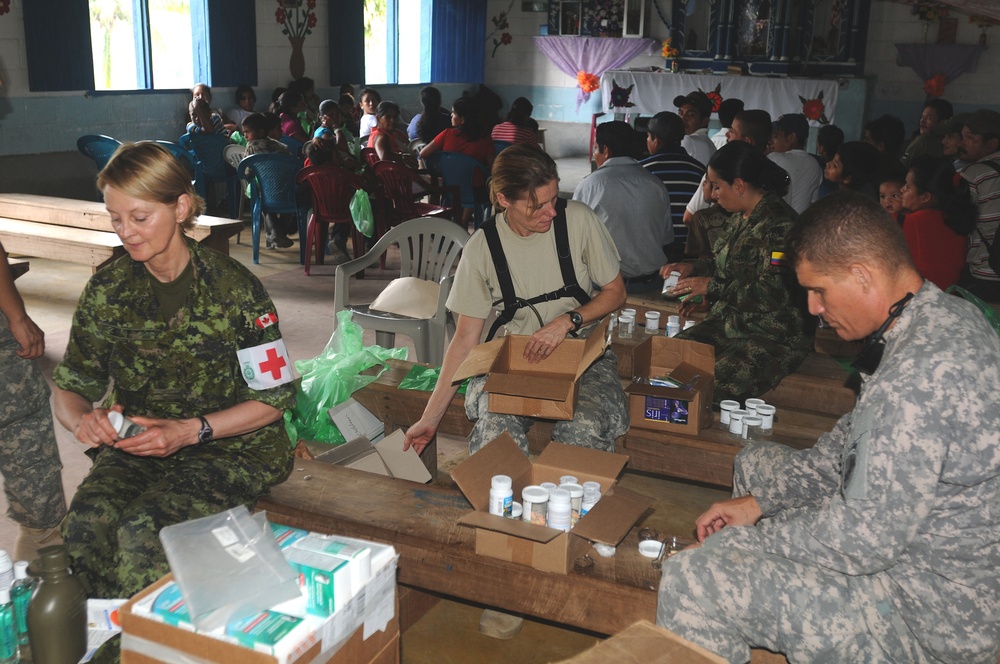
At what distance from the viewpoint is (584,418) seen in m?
2.73

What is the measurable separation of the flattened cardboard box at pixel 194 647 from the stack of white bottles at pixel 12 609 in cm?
34

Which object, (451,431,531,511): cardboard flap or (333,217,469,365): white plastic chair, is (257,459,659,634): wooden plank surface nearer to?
(451,431,531,511): cardboard flap

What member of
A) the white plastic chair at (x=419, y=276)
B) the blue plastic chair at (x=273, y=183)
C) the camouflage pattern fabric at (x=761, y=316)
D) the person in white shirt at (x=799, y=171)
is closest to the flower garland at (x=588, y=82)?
the blue plastic chair at (x=273, y=183)

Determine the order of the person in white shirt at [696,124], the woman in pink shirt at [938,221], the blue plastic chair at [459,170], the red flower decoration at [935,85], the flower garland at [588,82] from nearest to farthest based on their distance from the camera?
the woman in pink shirt at [938,221], the person in white shirt at [696,124], the blue plastic chair at [459,170], the red flower decoration at [935,85], the flower garland at [588,82]

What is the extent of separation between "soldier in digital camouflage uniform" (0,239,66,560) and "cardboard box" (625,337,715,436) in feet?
5.98

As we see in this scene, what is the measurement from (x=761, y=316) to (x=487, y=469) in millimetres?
1363

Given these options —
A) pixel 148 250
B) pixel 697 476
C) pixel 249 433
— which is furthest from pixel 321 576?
pixel 697 476

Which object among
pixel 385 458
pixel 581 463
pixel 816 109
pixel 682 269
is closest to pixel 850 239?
pixel 581 463

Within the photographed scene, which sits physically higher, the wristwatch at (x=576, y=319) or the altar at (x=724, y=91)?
the altar at (x=724, y=91)

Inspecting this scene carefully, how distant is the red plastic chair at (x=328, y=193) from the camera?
263 inches

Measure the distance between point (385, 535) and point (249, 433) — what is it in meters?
0.42

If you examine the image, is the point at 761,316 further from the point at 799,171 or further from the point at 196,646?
the point at 799,171

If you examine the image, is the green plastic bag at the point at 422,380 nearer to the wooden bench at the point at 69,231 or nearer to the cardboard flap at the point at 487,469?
the cardboard flap at the point at 487,469

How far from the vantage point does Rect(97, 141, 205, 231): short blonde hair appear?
2.12 m
